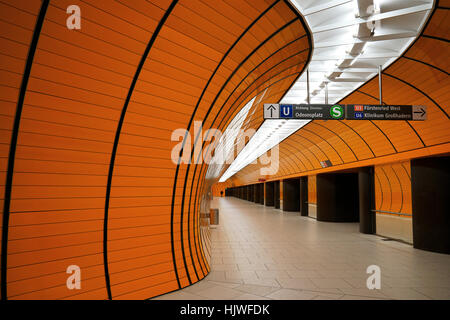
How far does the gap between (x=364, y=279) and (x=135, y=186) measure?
5.98 metres

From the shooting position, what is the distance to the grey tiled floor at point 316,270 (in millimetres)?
6309

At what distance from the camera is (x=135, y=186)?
225 inches

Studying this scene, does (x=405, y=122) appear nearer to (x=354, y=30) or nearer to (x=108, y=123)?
(x=354, y=30)

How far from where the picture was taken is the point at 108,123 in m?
4.89

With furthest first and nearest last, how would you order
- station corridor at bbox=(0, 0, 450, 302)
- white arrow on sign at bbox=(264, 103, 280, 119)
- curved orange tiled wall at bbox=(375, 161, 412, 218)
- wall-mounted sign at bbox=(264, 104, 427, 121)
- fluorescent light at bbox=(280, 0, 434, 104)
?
curved orange tiled wall at bbox=(375, 161, 412, 218) → wall-mounted sign at bbox=(264, 104, 427, 121) → white arrow on sign at bbox=(264, 103, 280, 119) → fluorescent light at bbox=(280, 0, 434, 104) → station corridor at bbox=(0, 0, 450, 302)

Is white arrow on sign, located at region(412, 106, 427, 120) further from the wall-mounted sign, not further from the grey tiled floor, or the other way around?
the grey tiled floor

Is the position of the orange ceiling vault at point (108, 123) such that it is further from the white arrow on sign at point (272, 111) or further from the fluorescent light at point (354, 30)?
the white arrow on sign at point (272, 111)

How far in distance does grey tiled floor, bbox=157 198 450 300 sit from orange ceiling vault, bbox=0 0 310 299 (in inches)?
48.5

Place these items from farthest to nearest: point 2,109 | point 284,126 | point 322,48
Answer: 1. point 284,126
2. point 322,48
3. point 2,109

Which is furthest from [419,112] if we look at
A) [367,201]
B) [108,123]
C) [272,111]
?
[108,123]

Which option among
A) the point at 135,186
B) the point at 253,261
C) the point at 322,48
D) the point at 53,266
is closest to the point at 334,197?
the point at 253,261

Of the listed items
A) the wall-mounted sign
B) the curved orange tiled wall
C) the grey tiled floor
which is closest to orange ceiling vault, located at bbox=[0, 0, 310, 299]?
the grey tiled floor

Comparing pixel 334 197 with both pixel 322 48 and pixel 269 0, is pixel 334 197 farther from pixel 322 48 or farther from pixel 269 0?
pixel 269 0

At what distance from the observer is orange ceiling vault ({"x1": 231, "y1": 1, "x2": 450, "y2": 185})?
25.6 ft
